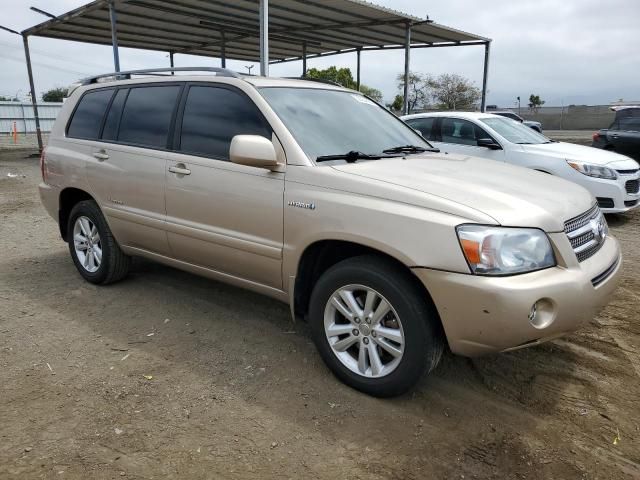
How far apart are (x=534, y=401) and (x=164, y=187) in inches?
115

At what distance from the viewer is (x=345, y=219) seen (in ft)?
9.41

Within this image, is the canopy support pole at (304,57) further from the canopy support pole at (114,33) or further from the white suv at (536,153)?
the white suv at (536,153)

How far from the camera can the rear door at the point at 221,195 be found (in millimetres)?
3293

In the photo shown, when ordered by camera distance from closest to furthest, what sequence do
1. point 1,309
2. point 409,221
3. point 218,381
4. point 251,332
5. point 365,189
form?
point 409,221 < point 365,189 < point 218,381 < point 251,332 < point 1,309

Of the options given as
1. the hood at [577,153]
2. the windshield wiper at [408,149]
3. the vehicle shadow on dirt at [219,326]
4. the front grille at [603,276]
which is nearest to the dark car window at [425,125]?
the hood at [577,153]

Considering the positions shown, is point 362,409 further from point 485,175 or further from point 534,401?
point 485,175

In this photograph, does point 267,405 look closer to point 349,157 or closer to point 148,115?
point 349,157

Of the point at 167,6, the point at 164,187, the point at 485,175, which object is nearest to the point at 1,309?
the point at 164,187

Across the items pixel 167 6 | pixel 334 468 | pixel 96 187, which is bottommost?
pixel 334 468

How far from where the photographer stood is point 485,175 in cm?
320

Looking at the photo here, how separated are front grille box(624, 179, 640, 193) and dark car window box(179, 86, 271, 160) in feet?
20.6

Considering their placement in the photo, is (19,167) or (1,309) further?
(19,167)


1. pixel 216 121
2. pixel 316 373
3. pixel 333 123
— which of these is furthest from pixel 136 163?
pixel 316 373

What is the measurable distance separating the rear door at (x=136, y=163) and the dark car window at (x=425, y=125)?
5356mm
